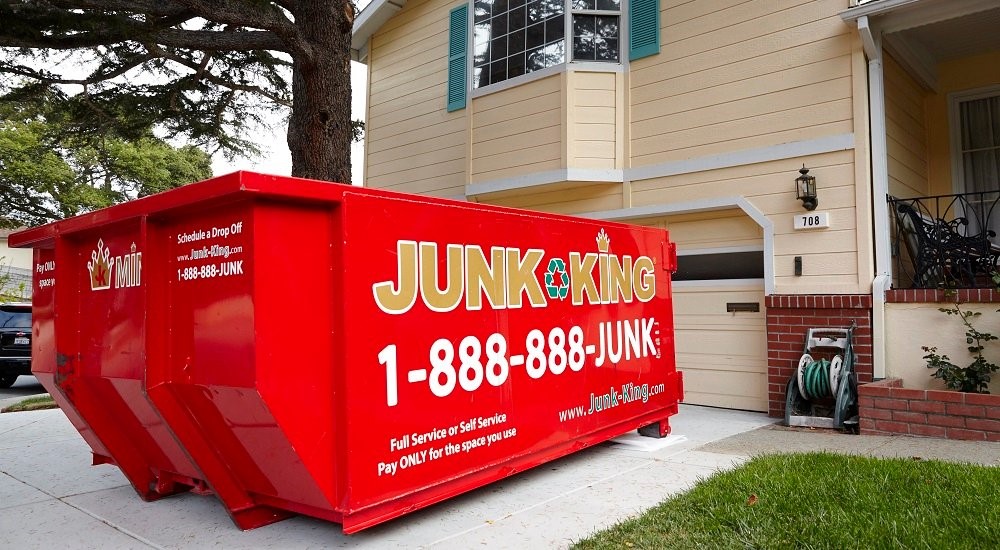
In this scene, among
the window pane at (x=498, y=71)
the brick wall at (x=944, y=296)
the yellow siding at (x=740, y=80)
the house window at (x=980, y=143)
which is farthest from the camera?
the window pane at (x=498, y=71)

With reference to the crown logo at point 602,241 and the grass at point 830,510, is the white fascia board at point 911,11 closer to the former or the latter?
the crown logo at point 602,241

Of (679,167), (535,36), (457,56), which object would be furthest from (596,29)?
(457,56)

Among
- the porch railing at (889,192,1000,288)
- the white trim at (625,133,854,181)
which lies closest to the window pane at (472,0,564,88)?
the white trim at (625,133,854,181)

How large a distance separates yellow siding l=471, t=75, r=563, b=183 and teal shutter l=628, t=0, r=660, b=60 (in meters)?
1.05

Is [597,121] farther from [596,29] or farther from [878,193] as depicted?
[878,193]

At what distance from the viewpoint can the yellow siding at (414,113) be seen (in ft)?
36.6

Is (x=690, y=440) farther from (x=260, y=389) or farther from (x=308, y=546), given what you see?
(x=260, y=389)

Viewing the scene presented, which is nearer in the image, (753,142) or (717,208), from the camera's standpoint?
(753,142)

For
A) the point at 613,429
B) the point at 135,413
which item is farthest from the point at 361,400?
the point at 613,429

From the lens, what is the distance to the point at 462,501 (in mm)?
4715

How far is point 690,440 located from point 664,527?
269 centimetres

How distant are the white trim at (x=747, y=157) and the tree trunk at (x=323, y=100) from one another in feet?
11.9

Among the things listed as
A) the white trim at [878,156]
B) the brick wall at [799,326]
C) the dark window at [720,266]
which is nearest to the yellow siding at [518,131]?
the dark window at [720,266]

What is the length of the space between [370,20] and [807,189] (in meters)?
8.38
